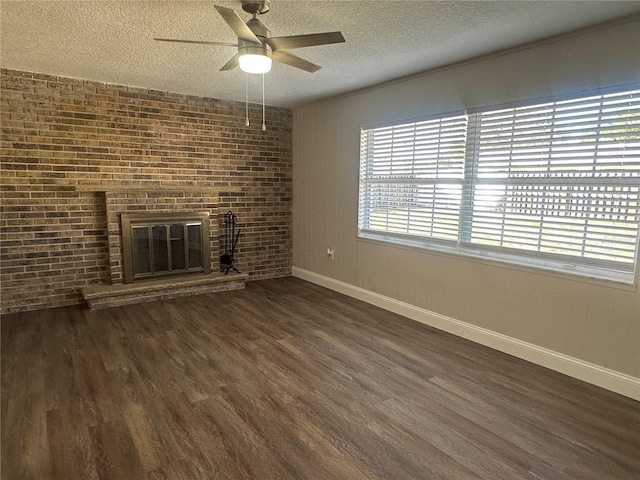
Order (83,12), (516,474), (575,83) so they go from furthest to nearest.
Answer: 1. (575,83)
2. (83,12)
3. (516,474)

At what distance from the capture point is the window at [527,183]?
2.41 meters

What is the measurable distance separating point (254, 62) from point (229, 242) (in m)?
3.07

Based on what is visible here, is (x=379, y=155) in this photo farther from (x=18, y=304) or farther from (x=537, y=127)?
(x=18, y=304)

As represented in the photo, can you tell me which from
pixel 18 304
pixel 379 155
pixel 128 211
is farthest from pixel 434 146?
pixel 18 304

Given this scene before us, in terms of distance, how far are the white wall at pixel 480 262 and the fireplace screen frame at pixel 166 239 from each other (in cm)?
143

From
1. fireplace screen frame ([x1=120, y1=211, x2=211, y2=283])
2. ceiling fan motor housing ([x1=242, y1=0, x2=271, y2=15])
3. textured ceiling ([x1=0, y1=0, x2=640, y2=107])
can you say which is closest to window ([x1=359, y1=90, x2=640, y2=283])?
textured ceiling ([x1=0, y1=0, x2=640, y2=107])

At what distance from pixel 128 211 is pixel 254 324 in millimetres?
2001

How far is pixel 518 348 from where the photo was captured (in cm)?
296

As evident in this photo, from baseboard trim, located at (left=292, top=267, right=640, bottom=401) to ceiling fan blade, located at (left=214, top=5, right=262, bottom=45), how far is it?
278 centimetres

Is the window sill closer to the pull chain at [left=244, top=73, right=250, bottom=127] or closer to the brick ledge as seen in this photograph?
the brick ledge

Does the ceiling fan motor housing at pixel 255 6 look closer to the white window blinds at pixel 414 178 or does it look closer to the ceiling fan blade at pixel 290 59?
the ceiling fan blade at pixel 290 59

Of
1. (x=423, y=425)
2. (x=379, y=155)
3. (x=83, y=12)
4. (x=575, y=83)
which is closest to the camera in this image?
(x=423, y=425)

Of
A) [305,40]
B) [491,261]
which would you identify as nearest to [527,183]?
[491,261]

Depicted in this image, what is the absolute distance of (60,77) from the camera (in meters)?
3.81
